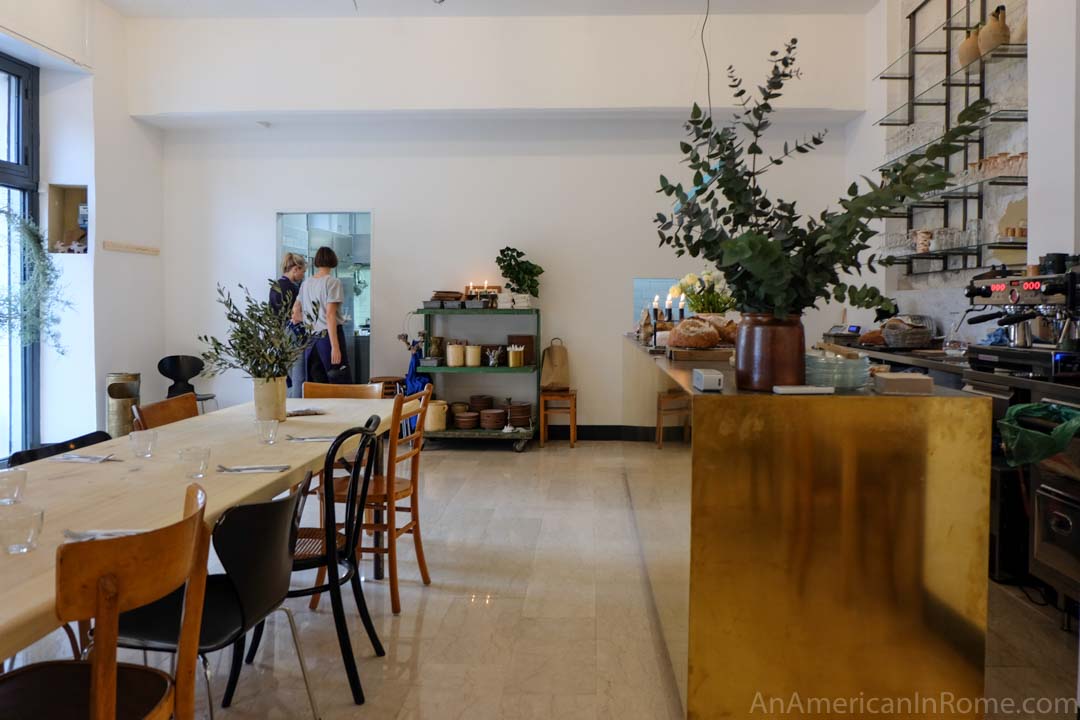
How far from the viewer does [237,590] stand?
1.88 metres

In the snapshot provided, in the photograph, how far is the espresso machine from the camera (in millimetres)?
2994

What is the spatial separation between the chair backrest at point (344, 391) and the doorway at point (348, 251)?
9.94 feet

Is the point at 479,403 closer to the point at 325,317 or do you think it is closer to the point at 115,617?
the point at 325,317

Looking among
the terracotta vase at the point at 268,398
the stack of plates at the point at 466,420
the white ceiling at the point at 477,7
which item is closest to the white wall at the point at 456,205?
the stack of plates at the point at 466,420

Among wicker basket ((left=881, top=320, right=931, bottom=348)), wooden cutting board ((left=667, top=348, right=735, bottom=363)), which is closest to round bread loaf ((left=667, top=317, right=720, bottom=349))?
wooden cutting board ((left=667, top=348, right=735, bottom=363))

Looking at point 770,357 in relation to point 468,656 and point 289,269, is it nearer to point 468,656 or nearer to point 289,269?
point 468,656

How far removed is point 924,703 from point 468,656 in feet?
5.14

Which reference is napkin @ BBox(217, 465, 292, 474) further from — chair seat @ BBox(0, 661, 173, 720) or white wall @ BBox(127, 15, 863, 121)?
white wall @ BBox(127, 15, 863, 121)

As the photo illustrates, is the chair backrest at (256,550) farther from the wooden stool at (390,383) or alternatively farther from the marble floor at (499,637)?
the wooden stool at (390,383)

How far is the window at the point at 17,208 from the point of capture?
5.97 m

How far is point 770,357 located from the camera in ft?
6.48

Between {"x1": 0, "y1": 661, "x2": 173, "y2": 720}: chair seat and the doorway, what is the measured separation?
229 inches

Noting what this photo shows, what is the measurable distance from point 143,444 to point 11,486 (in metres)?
0.69

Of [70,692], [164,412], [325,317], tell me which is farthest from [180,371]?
[70,692]
